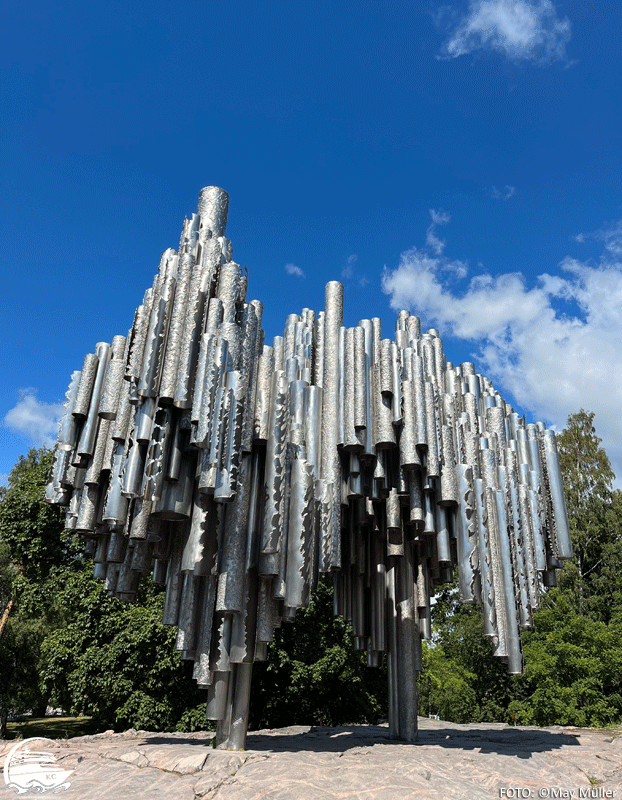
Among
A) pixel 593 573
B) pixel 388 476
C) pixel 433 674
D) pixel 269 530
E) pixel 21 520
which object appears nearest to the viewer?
pixel 269 530

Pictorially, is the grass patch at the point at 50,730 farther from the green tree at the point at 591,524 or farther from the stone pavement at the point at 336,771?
the green tree at the point at 591,524

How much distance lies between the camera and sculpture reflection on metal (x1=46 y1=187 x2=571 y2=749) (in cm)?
824

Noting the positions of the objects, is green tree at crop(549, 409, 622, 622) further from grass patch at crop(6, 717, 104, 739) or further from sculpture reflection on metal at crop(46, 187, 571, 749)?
grass patch at crop(6, 717, 104, 739)

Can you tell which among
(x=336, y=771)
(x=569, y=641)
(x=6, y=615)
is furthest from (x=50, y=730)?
(x=336, y=771)

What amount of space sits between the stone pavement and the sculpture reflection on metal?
1140mm

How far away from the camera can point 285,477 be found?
8.56 metres

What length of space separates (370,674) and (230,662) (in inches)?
644

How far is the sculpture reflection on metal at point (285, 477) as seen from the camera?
824cm

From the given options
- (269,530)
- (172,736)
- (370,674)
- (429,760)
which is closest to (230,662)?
(269,530)

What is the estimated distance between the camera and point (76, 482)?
1054cm

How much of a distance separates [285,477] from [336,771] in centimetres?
376

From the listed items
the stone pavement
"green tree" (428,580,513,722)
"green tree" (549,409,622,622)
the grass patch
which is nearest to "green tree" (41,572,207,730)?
the grass patch

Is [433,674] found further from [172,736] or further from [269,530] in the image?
[269,530]

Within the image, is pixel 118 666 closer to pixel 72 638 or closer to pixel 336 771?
pixel 72 638
